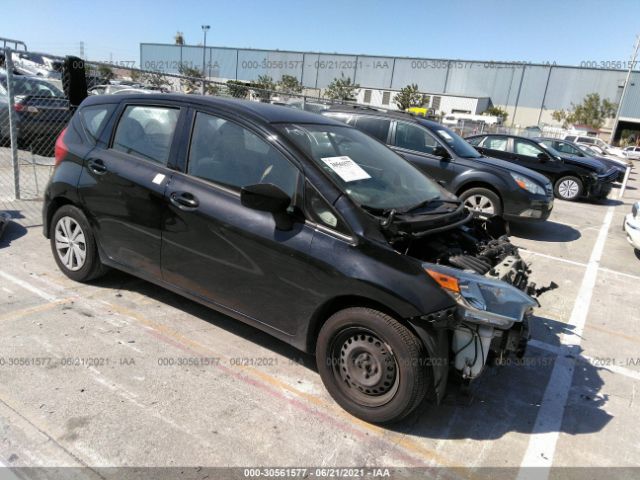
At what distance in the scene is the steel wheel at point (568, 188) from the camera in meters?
12.3

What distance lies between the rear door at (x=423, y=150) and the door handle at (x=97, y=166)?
5.22 m

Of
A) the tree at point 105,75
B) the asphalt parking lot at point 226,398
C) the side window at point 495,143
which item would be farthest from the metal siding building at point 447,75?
the asphalt parking lot at point 226,398

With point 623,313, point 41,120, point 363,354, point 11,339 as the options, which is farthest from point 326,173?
point 41,120

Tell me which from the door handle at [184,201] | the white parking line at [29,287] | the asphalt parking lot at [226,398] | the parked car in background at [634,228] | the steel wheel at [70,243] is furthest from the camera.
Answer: the parked car in background at [634,228]

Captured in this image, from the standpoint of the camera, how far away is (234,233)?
3188 millimetres

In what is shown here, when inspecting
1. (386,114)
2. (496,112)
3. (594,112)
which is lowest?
(386,114)

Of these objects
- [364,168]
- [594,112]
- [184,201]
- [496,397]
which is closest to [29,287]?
[184,201]

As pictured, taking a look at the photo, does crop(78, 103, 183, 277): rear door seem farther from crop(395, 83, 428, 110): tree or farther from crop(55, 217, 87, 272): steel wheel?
crop(395, 83, 428, 110): tree

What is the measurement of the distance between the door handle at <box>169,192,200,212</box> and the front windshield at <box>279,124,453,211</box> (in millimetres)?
809

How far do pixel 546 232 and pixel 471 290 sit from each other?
6.71m

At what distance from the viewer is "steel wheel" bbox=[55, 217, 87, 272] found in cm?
420

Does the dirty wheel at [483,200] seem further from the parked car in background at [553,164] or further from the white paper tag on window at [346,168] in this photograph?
the white paper tag on window at [346,168]

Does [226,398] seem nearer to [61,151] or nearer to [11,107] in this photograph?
[61,151]

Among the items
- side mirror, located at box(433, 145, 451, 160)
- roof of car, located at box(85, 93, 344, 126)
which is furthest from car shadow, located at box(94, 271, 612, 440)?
side mirror, located at box(433, 145, 451, 160)
